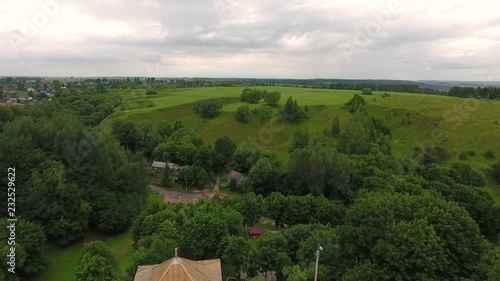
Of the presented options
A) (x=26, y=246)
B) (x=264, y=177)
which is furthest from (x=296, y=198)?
(x=26, y=246)

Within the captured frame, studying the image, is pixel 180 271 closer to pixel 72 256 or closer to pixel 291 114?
pixel 72 256

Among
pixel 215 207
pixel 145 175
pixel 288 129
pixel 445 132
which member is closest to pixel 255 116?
pixel 288 129

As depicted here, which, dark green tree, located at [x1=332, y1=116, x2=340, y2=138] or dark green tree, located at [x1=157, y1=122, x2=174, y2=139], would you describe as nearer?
dark green tree, located at [x1=332, y1=116, x2=340, y2=138]

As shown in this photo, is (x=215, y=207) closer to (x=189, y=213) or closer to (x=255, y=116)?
(x=189, y=213)

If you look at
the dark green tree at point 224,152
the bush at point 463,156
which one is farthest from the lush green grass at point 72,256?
the bush at point 463,156

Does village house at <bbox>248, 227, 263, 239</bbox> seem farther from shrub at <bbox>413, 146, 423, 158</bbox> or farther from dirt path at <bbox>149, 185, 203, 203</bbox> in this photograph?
shrub at <bbox>413, 146, 423, 158</bbox>

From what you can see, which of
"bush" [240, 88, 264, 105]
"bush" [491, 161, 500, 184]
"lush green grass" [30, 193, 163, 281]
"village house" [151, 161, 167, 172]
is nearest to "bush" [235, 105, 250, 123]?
"bush" [240, 88, 264, 105]
